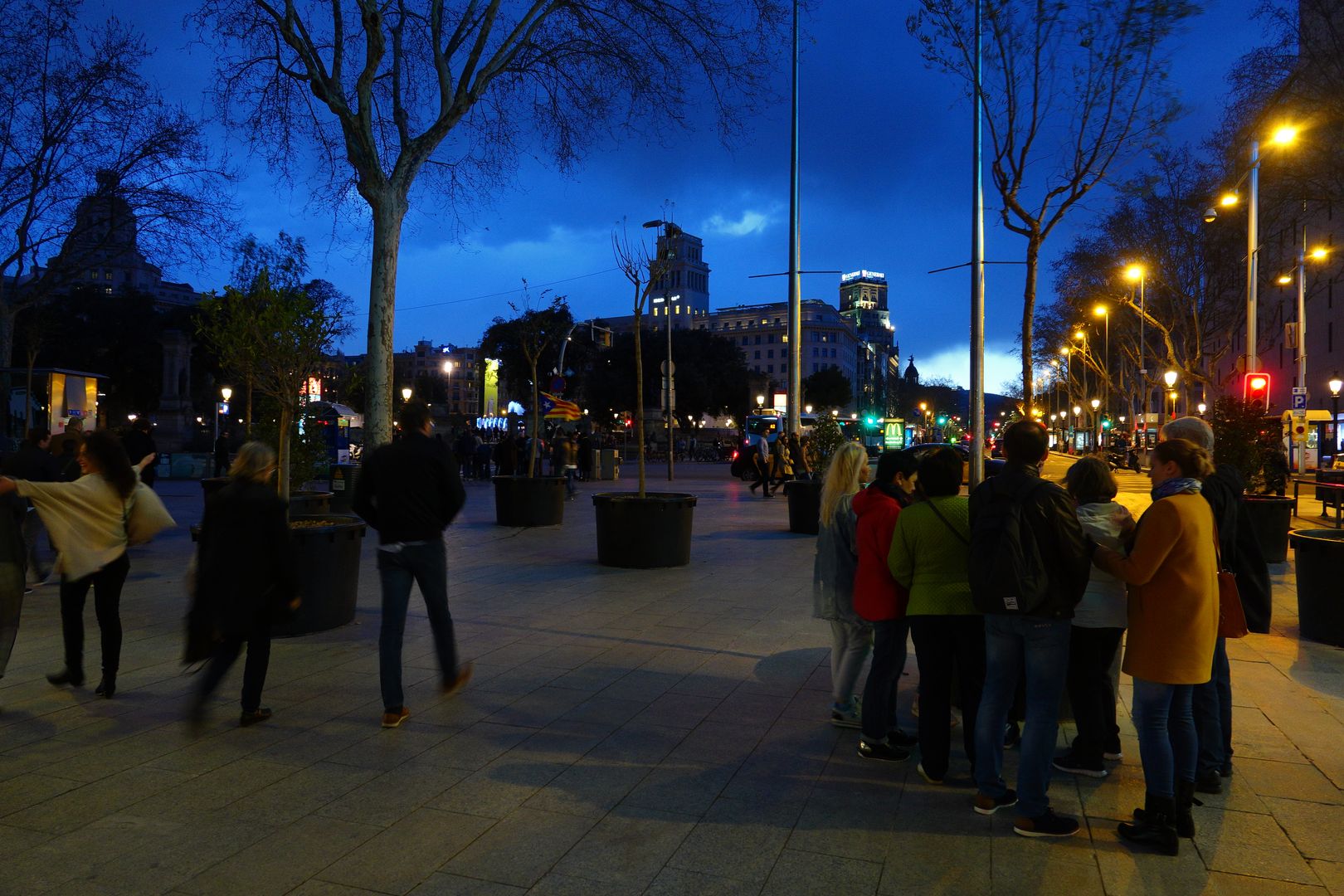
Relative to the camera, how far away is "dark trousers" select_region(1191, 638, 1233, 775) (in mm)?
3797

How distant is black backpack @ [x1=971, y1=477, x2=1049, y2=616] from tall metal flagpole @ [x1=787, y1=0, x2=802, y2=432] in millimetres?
15119

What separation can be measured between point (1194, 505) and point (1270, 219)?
1405 inches

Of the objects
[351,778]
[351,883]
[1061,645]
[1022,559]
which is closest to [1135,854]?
[1061,645]

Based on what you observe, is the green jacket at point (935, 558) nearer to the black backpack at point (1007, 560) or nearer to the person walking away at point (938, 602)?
the person walking away at point (938, 602)

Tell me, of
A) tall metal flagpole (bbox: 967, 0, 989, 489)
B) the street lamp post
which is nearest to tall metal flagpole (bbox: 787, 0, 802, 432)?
tall metal flagpole (bbox: 967, 0, 989, 489)

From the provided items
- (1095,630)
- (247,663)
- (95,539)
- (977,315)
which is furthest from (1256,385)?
(95,539)

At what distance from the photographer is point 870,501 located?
14.1ft

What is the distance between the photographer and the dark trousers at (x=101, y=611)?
5176 mm

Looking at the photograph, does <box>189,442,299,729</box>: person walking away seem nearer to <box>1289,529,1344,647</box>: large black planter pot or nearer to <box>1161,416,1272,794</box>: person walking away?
<box>1161,416,1272,794</box>: person walking away

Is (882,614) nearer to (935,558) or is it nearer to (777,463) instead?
(935,558)

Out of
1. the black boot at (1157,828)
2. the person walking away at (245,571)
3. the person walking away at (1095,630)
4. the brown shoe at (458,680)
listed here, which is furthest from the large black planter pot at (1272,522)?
the person walking away at (245,571)

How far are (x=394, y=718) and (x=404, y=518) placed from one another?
1.07 metres

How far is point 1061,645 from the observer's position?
3.42 m

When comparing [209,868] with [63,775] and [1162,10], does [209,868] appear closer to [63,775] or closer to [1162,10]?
[63,775]
